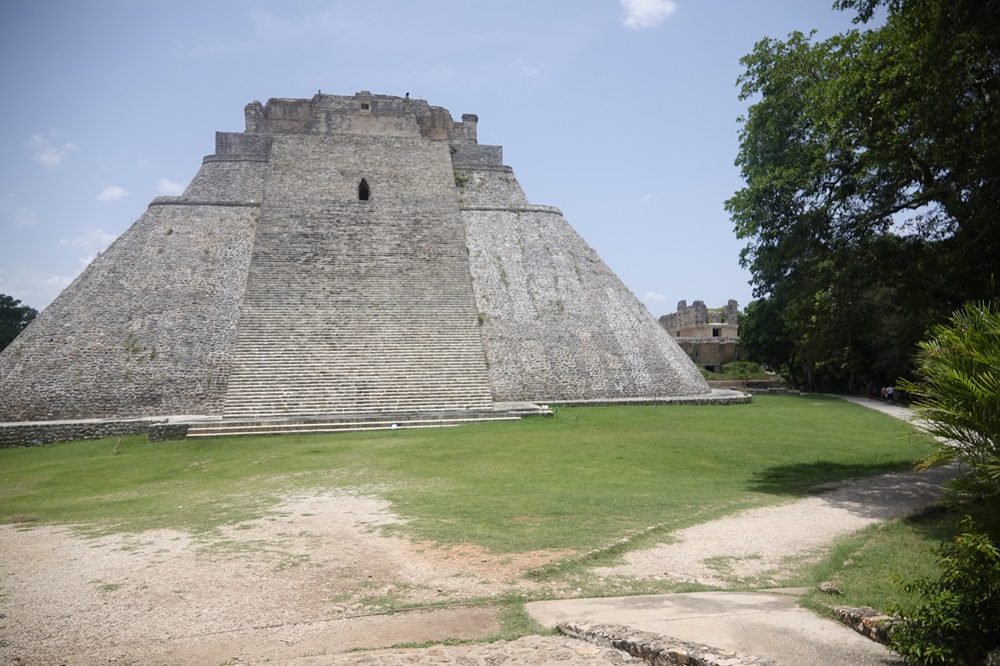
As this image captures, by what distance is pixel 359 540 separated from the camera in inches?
251

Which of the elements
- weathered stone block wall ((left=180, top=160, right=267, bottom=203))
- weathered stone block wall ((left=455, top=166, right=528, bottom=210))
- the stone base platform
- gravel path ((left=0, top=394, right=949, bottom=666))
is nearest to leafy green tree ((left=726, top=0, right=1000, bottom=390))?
gravel path ((left=0, top=394, right=949, bottom=666))

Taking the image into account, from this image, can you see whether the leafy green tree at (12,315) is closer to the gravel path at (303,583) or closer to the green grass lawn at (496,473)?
the green grass lawn at (496,473)

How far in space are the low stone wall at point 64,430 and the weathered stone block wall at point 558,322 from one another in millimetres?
8865

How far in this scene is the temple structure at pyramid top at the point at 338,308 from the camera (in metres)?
17.5

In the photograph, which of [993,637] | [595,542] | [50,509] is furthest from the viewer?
[50,509]

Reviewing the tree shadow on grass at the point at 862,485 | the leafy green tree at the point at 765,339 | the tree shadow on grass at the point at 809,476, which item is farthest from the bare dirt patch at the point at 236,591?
the leafy green tree at the point at 765,339

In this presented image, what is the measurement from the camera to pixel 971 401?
3.52 m

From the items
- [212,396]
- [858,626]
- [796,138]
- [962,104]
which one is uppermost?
[796,138]

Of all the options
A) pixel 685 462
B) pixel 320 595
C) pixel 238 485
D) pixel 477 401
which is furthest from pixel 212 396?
pixel 320 595

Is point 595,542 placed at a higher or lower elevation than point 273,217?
lower

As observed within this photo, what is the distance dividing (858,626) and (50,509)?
885 centimetres

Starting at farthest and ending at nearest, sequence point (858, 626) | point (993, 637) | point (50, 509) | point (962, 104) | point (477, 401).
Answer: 1. point (477, 401)
2. point (50, 509)
3. point (962, 104)
4. point (858, 626)
5. point (993, 637)

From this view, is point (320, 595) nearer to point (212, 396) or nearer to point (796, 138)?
point (796, 138)

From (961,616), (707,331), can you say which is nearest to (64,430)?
(961,616)
